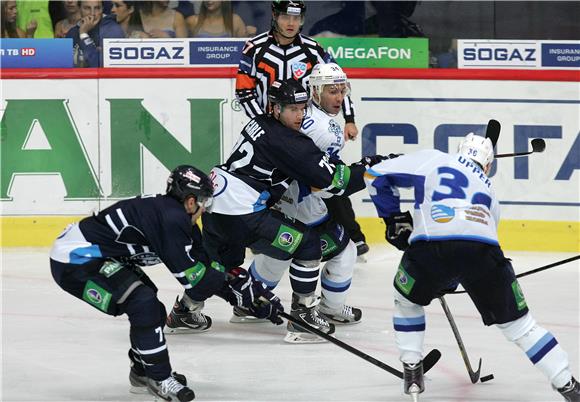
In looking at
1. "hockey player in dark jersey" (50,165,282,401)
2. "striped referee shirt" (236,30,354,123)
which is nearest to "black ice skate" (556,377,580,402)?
"hockey player in dark jersey" (50,165,282,401)

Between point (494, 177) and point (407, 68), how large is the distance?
794 millimetres

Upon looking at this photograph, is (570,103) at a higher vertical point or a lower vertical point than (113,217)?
higher

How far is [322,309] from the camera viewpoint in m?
5.64

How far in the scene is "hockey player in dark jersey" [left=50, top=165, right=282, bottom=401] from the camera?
4172mm

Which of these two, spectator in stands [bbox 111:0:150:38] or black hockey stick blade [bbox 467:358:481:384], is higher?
spectator in stands [bbox 111:0:150:38]

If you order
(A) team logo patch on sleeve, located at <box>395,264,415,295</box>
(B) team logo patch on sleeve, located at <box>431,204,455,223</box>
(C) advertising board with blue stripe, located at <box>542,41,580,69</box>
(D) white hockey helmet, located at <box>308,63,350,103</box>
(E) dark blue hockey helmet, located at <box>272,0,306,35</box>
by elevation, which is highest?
(E) dark blue hockey helmet, located at <box>272,0,306,35</box>

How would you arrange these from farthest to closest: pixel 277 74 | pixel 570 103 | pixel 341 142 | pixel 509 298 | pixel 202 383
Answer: pixel 570 103 < pixel 277 74 < pixel 341 142 < pixel 202 383 < pixel 509 298

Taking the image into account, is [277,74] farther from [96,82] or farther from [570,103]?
[570,103]

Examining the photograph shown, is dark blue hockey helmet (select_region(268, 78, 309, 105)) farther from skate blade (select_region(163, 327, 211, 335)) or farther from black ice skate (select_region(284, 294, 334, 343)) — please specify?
skate blade (select_region(163, 327, 211, 335))

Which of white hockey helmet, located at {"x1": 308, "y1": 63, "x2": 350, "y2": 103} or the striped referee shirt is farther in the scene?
the striped referee shirt

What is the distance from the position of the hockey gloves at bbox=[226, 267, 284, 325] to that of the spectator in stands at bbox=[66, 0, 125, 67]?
3159mm

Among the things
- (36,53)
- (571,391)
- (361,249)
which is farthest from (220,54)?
(571,391)

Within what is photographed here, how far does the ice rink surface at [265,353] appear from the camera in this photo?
4547mm

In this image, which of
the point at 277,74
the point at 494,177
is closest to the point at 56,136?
the point at 277,74
